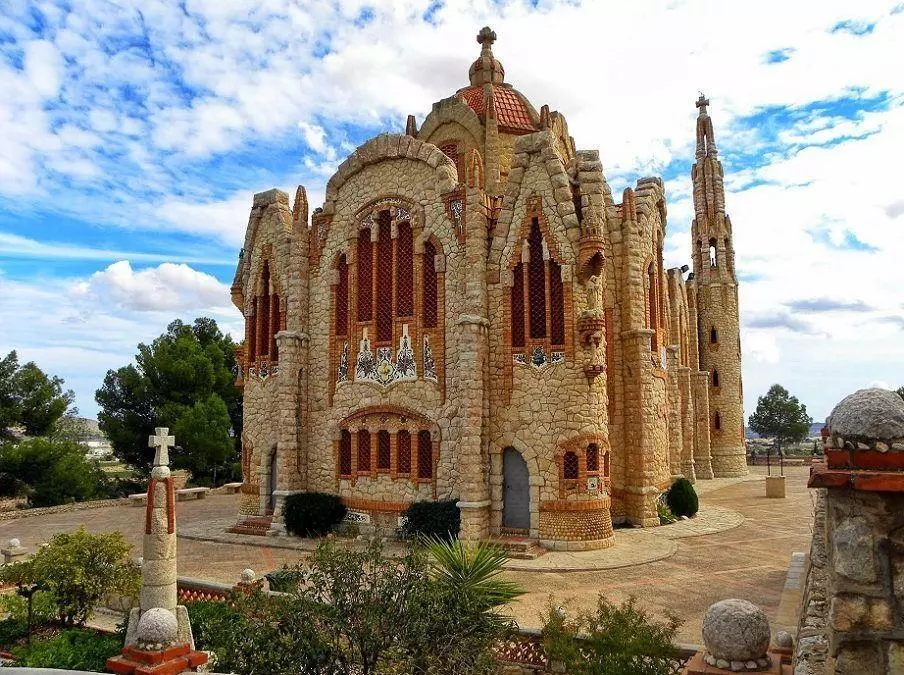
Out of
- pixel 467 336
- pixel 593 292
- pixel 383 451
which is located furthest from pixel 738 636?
pixel 383 451

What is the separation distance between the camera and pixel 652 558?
1591 cm

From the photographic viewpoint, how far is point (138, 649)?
8.29 m

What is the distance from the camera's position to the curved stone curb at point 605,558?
15306 millimetres

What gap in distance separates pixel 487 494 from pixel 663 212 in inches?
526

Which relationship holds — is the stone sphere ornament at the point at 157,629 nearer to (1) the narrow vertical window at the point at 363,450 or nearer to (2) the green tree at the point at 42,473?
(1) the narrow vertical window at the point at 363,450

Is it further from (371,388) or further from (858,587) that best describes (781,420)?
(858,587)

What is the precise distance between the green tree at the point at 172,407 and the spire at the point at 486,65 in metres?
18.9

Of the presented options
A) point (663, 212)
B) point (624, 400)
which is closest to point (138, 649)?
point (624, 400)

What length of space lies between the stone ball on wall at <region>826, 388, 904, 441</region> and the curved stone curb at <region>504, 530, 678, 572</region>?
1227 centimetres

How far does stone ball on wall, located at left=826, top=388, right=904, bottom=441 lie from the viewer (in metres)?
3.73

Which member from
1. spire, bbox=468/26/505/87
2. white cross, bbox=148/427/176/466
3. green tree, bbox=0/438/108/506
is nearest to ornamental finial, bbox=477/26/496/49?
spire, bbox=468/26/505/87

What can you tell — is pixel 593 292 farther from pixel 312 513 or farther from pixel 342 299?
pixel 312 513

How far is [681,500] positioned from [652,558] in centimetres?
668

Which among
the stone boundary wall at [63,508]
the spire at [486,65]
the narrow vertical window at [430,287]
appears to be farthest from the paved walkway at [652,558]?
the spire at [486,65]
